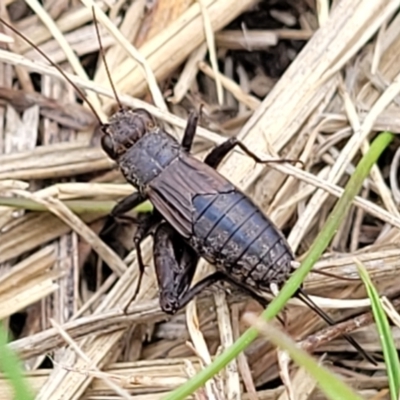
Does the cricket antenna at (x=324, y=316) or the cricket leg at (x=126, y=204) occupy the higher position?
the cricket leg at (x=126, y=204)

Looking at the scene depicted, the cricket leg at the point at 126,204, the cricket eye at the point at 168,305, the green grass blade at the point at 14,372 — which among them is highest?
the cricket leg at the point at 126,204

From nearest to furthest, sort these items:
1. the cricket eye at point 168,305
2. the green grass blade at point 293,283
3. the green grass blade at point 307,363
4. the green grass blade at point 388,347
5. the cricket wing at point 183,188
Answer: the green grass blade at point 307,363
the green grass blade at point 293,283
the green grass blade at point 388,347
the cricket eye at point 168,305
the cricket wing at point 183,188

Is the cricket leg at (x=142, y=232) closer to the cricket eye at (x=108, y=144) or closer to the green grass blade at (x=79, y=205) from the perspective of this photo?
the green grass blade at (x=79, y=205)

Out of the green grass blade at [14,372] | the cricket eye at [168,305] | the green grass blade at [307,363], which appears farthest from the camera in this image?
the cricket eye at [168,305]

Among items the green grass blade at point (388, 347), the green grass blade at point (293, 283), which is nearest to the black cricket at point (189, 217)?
the green grass blade at point (293, 283)

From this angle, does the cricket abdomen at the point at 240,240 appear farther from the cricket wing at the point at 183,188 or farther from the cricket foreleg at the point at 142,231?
the cricket foreleg at the point at 142,231

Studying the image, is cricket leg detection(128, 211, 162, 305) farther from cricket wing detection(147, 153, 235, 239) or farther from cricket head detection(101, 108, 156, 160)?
cricket head detection(101, 108, 156, 160)

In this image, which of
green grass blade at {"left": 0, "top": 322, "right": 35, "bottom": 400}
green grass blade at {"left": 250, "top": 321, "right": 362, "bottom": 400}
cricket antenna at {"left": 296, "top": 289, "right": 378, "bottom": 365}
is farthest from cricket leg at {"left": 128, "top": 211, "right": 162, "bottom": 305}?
green grass blade at {"left": 250, "top": 321, "right": 362, "bottom": 400}

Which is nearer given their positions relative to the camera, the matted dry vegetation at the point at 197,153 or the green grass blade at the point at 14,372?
the green grass blade at the point at 14,372
